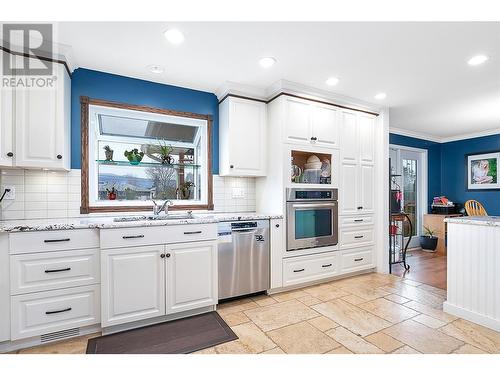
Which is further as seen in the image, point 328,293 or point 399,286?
point 399,286

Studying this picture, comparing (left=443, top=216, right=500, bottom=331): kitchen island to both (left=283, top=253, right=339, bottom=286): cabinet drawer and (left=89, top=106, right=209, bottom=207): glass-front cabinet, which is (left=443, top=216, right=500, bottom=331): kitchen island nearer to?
(left=283, top=253, right=339, bottom=286): cabinet drawer

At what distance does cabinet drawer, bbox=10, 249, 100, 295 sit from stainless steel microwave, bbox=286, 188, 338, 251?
1.97 m

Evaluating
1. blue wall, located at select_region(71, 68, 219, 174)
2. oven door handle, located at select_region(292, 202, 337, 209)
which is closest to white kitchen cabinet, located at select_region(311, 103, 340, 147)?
oven door handle, located at select_region(292, 202, 337, 209)

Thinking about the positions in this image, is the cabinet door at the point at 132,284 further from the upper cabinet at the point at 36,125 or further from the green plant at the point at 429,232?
the green plant at the point at 429,232

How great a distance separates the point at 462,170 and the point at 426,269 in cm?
297

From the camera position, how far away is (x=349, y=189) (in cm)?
349

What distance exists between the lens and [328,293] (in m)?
2.99

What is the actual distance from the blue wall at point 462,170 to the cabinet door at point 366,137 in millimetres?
3345

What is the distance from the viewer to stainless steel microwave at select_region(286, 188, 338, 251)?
305 cm

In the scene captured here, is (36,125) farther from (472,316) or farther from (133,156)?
(472,316)
